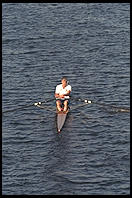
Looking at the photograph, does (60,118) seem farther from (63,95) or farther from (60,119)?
(63,95)

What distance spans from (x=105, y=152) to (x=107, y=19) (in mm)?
40440

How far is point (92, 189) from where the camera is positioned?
4841 centimetres

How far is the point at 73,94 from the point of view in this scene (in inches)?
2623

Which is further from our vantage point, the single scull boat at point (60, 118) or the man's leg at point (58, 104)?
the man's leg at point (58, 104)

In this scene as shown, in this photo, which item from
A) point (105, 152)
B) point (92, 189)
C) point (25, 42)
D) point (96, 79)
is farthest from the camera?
point (25, 42)

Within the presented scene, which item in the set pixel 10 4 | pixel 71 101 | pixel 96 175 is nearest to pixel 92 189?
pixel 96 175

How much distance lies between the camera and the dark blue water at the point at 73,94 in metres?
50.1

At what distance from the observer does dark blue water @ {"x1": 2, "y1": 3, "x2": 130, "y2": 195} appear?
1973 inches

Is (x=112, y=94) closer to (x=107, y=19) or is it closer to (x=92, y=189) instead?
(x=92, y=189)

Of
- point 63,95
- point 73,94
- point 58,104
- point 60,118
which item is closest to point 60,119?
point 60,118

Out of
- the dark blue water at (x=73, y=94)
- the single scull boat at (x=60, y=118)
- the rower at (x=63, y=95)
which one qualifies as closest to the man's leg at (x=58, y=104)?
the rower at (x=63, y=95)

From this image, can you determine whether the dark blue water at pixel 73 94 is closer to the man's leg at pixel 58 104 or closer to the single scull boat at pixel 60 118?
the single scull boat at pixel 60 118

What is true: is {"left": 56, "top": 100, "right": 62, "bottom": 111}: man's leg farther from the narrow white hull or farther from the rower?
the narrow white hull

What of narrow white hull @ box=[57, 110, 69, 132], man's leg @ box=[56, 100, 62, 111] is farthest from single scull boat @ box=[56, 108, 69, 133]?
man's leg @ box=[56, 100, 62, 111]
